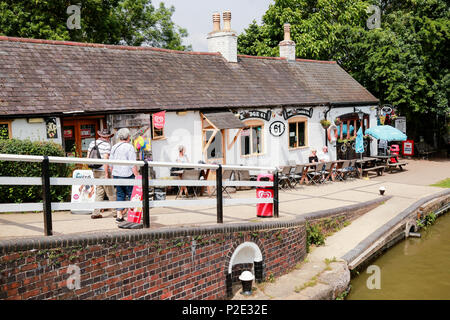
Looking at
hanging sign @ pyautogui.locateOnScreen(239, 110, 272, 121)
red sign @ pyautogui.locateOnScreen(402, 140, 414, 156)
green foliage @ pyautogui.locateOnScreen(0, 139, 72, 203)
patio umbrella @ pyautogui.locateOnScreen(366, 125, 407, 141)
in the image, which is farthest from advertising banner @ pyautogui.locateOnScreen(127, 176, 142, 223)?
red sign @ pyautogui.locateOnScreen(402, 140, 414, 156)

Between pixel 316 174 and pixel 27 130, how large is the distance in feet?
31.4

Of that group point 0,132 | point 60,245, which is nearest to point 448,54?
point 0,132

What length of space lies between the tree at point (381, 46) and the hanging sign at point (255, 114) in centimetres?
978

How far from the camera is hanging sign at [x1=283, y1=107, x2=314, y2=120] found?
58.4 feet

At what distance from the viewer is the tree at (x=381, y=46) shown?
23.0 m

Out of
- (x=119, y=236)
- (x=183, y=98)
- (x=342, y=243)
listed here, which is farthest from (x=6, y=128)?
(x=342, y=243)

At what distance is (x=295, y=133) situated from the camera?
18500 mm

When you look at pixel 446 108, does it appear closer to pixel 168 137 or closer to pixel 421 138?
pixel 421 138

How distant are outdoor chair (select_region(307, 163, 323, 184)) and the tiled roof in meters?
2.67

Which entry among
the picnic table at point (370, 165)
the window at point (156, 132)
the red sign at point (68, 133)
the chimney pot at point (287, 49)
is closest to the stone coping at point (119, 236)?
the window at point (156, 132)

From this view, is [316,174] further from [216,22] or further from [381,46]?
[381,46]

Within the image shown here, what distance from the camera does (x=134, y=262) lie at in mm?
6613

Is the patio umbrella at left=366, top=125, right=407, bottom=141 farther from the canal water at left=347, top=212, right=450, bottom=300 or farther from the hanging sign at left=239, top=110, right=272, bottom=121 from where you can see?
the canal water at left=347, top=212, right=450, bottom=300

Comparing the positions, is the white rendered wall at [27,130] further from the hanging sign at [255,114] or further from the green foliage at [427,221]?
the green foliage at [427,221]
